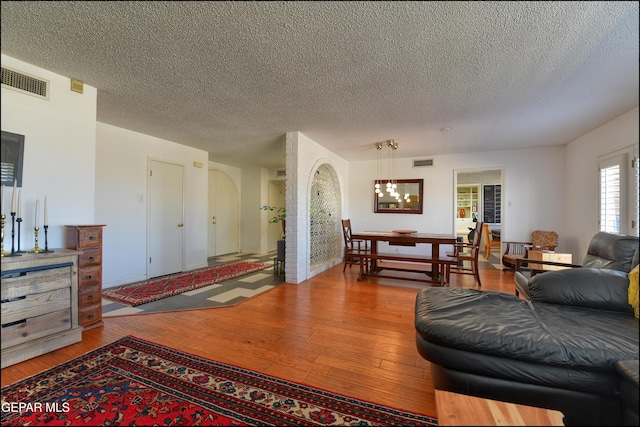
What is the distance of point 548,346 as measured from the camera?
4.32 feet

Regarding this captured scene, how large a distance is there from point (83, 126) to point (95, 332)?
197 centimetres

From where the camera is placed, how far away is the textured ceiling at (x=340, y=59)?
65.6 inches

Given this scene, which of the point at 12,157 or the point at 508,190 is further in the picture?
the point at 508,190

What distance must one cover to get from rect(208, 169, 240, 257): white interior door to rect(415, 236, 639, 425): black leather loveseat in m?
6.06

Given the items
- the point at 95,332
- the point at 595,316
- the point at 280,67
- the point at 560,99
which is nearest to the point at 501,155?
the point at 560,99

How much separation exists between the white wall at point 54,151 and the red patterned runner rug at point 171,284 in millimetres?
1248

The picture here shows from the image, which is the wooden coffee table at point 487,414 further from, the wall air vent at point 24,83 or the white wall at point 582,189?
the wall air vent at point 24,83

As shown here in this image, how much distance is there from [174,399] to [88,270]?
1707 millimetres

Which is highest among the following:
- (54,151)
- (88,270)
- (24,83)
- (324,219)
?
(24,83)

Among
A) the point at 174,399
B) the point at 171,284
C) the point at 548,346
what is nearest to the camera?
the point at 548,346

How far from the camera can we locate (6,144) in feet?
6.61

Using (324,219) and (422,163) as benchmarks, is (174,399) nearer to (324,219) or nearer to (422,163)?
(324,219)

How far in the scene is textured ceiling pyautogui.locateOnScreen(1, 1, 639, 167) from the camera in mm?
1665

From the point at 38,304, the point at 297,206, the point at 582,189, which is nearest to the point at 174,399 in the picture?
the point at 38,304
